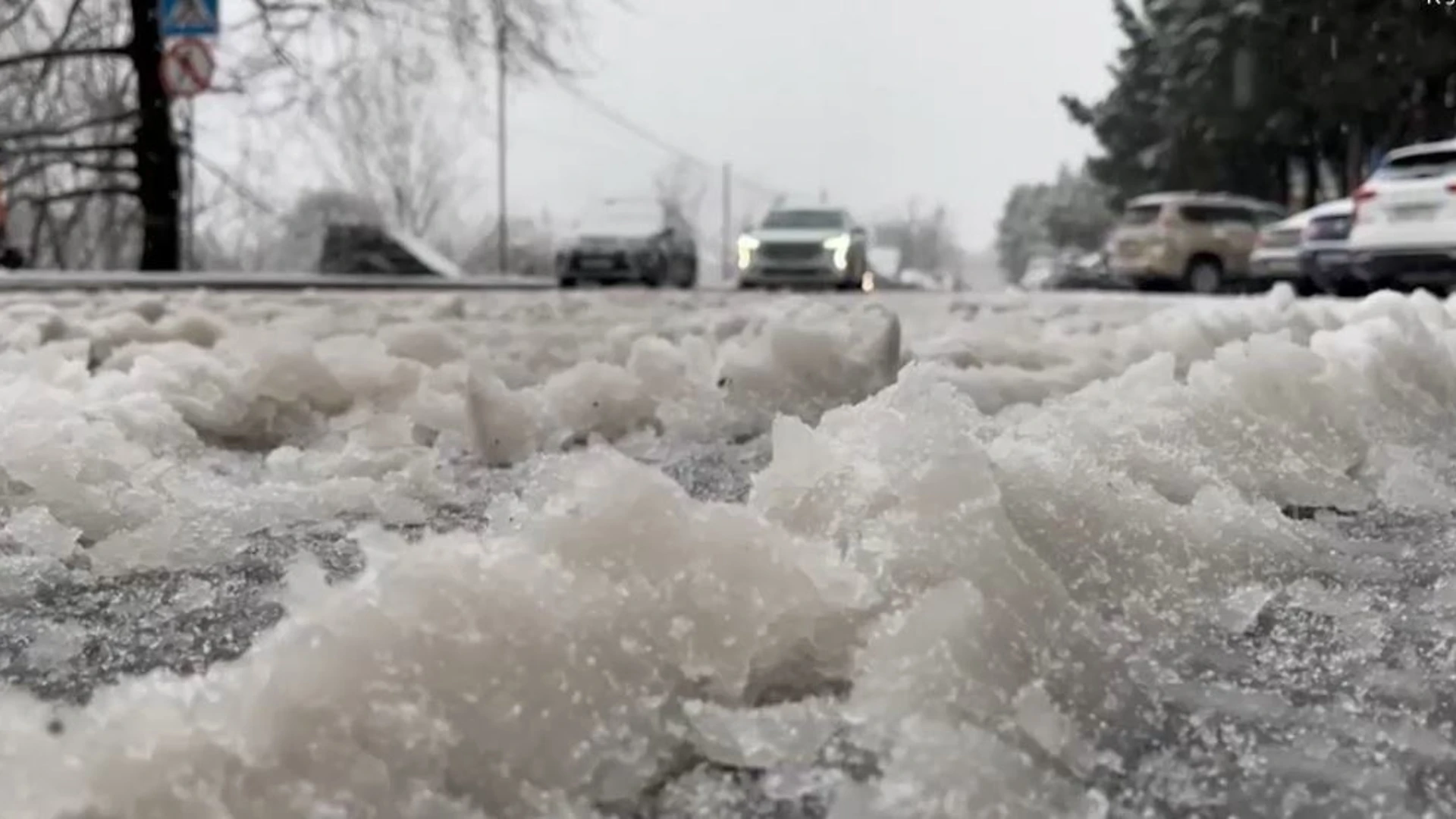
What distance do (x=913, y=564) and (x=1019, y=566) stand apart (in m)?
0.10

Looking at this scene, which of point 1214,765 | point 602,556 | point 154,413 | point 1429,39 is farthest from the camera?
point 1429,39

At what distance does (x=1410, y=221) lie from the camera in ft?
40.1

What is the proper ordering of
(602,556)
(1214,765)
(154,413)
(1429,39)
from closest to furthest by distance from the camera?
(1214,765) → (602,556) → (154,413) → (1429,39)

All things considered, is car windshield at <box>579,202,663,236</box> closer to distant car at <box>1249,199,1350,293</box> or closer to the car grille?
the car grille

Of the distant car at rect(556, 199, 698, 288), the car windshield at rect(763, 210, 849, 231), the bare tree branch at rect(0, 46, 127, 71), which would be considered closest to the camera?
the bare tree branch at rect(0, 46, 127, 71)

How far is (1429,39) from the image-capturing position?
26.7 meters

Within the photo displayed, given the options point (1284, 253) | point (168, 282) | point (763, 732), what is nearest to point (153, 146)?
point (168, 282)

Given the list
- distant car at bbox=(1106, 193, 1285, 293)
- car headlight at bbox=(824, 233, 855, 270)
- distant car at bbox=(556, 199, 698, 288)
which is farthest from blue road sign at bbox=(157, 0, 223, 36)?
distant car at bbox=(1106, 193, 1285, 293)

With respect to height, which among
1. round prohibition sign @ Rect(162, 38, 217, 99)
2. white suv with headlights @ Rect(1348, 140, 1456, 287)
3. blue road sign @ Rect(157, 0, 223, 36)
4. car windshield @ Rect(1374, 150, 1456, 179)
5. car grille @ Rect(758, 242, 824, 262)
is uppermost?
blue road sign @ Rect(157, 0, 223, 36)

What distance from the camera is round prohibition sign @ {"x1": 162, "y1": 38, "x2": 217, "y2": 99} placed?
12.5m

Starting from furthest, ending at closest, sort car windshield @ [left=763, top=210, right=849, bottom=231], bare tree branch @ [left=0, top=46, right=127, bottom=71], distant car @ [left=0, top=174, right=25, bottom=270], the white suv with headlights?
car windshield @ [left=763, top=210, right=849, bottom=231] < bare tree branch @ [left=0, top=46, right=127, bottom=71] < distant car @ [left=0, top=174, right=25, bottom=270] < the white suv with headlights

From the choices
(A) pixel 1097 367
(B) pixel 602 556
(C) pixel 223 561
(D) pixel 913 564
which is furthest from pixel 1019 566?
(A) pixel 1097 367

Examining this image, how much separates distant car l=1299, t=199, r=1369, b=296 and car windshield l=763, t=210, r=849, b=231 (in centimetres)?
886

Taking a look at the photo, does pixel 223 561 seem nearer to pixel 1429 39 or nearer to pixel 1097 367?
pixel 1097 367
